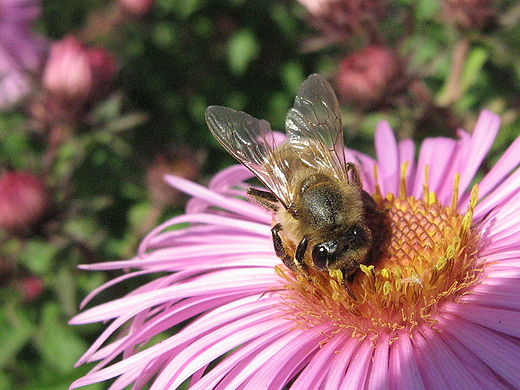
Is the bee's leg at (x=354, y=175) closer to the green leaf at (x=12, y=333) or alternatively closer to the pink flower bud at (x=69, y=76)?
the pink flower bud at (x=69, y=76)

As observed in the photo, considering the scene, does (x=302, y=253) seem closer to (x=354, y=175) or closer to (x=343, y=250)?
(x=343, y=250)

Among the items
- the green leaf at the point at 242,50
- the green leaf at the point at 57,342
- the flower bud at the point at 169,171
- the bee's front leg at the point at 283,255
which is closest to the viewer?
the bee's front leg at the point at 283,255

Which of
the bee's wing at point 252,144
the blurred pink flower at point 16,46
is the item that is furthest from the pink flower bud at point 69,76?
the bee's wing at point 252,144

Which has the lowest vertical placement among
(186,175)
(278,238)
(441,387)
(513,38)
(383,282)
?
(441,387)

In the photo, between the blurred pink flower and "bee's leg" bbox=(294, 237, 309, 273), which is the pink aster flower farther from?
the blurred pink flower

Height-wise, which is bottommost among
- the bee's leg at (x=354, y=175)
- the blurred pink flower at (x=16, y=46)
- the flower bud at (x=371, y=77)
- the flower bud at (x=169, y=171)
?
the bee's leg at (x=354, y=175)

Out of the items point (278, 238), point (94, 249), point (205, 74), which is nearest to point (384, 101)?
point (278, 238)

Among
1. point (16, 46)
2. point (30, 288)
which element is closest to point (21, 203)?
point (30, 288)

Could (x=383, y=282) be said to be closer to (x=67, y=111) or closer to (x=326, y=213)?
(x=326, y=213)
